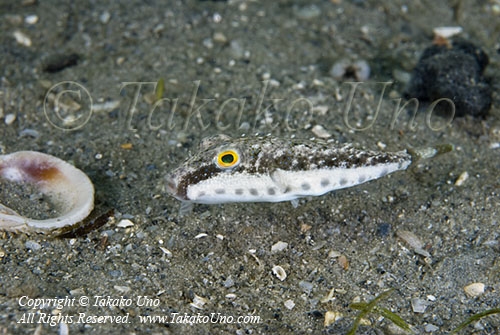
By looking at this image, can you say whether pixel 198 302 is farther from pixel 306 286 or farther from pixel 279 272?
pixel 306 286

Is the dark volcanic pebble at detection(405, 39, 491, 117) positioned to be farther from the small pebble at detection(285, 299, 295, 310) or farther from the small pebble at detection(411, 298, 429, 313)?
the small pebble at detection(285, 299, 295, 310)

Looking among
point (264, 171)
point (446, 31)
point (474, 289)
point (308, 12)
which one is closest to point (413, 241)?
point (474, 289)

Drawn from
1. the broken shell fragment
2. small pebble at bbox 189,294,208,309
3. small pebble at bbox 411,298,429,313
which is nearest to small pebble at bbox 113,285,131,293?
small pebble at bbox 189,294,208,309

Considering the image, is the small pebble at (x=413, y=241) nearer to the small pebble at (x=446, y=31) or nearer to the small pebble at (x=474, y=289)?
the small pebble at (x=474, y=289)

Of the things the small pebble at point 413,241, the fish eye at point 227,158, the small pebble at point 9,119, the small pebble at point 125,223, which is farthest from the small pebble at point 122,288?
the small pebble at point 9,119

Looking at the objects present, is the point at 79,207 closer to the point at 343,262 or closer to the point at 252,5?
the point at 343,262
